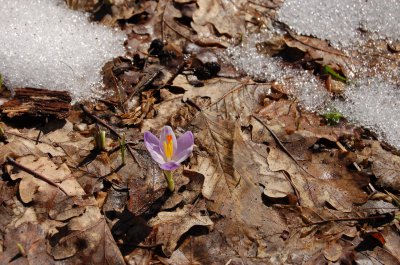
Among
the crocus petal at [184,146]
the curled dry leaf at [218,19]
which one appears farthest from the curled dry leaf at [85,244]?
the curled dry leaf at [218,19]

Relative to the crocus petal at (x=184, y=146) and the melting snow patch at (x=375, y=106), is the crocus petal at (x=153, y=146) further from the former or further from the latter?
the melting snow patch at (x=375, y=106)

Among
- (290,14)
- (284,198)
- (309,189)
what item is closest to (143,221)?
(284,198)

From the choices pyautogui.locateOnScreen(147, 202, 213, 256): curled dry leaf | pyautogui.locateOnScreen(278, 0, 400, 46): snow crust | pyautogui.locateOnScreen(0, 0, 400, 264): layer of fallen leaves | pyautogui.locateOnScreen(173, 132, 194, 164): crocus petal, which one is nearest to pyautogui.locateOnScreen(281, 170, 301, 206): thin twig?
pyautogui.locateOnScreen(0, 0, 400, 264): layer of fallen leaves

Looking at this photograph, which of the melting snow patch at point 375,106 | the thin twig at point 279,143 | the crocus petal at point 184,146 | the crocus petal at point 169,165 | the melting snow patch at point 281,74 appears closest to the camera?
the crocus petal at point 169,165

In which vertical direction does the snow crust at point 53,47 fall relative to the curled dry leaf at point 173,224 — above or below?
above

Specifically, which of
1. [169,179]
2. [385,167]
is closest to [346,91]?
[385,167]

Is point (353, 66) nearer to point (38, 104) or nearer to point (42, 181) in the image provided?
point (38, 104)
